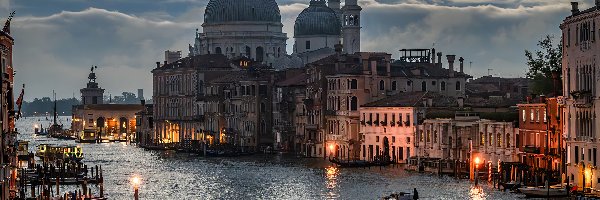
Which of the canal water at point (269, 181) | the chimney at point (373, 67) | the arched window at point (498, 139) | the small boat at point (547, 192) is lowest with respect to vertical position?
the canal water at point (269, 181)

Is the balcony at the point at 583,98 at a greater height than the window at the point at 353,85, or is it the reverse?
the window at the point at 353,85

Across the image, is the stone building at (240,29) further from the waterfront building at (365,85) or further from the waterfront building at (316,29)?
the waterfront building at (365,85)

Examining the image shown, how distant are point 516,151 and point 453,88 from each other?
29.9 meters

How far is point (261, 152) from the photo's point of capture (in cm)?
11906

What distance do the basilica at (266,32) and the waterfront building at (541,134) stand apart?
272ft

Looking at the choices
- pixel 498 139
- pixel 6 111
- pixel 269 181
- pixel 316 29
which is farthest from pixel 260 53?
pixel 6 111

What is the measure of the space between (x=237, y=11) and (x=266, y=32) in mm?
5240

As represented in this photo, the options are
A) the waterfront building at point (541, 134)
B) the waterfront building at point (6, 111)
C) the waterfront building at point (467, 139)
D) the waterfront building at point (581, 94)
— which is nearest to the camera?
the waterfront building at point (6, 111)

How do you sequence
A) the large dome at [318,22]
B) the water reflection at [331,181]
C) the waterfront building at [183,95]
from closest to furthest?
the water reflection at [331,181], the waterfront building at [183,95], the large dome at [318,22]

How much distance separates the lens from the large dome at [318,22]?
531ft

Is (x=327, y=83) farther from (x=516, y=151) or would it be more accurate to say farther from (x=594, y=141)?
(x=594, y=141)

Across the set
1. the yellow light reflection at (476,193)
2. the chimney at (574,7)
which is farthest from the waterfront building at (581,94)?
the yellow light reflection at (476,193)

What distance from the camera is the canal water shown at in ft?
225

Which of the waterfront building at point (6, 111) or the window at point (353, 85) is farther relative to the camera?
the window at point (353, 85)
